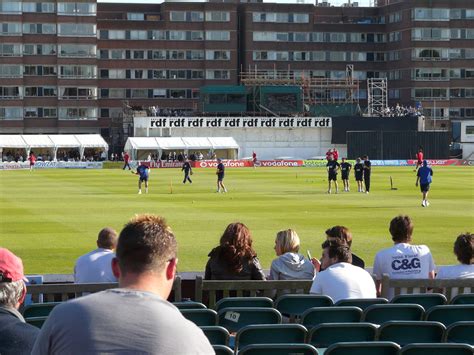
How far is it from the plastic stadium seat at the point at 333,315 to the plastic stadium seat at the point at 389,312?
0.17 meters

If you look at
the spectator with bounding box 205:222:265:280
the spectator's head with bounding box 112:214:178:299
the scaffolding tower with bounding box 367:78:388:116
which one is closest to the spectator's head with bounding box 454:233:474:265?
the spectator with bounding box 205:222:265:280

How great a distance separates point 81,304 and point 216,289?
25.3 feet

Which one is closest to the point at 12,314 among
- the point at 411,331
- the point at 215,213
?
the point at 411,331

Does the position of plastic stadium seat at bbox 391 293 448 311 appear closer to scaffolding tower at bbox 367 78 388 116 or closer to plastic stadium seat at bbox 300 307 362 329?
plastic stadium seat at bbox 300 307 362 329

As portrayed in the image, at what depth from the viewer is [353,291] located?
11133mm

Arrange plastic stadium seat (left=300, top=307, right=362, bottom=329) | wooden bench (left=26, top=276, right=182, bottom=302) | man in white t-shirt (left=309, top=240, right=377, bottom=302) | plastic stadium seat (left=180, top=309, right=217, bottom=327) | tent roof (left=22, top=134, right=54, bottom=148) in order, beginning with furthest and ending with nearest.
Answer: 1. tent roof (left=22, top=134, right=54, bottom=148)
2. wooden bench (left=26, top=276, right=182, bottom=302)
3. man in white t-shirt (left=309, top=240, right=377, bottom=302)
4. plastic stadium seat (left=300, top=307, right=362, bottom=329)
5. plastic stadium seat (left=180, top=309, right=217, bottom=327)

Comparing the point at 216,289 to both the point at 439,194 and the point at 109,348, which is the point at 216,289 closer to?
the point at 109,348

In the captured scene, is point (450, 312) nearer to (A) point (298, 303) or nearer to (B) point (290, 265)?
(A) point (298, 303)

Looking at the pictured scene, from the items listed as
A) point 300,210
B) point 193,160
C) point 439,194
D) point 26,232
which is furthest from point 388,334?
point 193,160

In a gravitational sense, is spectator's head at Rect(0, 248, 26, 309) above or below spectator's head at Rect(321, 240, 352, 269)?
above

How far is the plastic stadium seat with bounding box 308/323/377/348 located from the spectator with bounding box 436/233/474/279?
4.53m

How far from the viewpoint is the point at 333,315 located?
961cm

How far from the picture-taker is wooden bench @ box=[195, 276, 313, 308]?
12477mm

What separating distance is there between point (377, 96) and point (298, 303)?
117094 millimetres
